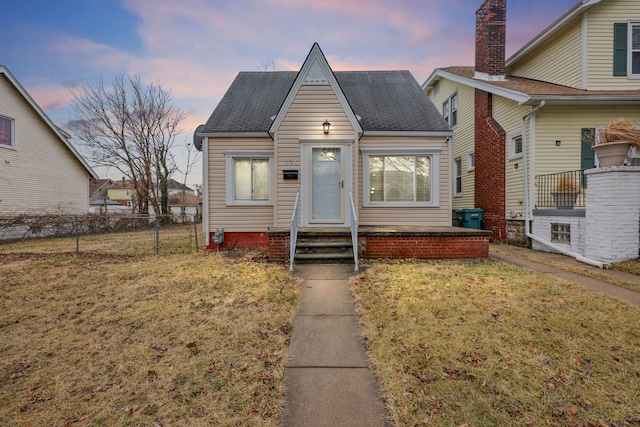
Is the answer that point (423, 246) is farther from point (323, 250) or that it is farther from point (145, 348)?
point (145, 348)

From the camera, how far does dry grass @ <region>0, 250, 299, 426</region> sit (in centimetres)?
233

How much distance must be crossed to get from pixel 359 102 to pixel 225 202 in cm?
609

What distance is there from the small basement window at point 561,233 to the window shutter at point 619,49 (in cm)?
568

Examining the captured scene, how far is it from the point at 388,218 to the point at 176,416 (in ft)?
26.3

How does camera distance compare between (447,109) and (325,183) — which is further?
(447,109)

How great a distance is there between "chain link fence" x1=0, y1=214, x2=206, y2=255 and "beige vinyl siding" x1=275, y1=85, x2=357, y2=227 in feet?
12.3

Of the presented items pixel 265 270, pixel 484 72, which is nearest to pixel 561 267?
pixel 265 270

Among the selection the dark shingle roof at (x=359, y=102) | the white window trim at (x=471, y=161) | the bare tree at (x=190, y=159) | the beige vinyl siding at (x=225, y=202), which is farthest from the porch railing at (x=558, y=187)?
the bare tree at (x=190, y=159)

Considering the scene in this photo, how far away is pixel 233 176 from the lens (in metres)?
9.49

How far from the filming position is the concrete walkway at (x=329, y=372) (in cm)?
225

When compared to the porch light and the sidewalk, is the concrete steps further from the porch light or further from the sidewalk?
the sidewalk

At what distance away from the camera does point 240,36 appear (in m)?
15.8

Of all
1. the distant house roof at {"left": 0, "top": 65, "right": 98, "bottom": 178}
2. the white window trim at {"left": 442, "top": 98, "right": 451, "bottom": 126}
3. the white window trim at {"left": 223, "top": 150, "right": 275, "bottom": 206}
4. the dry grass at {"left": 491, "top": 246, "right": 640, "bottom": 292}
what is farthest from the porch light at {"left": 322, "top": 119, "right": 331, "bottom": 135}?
the distant house roof at {"left": 0, "top": 65, "right": 98, "bottom": 178}

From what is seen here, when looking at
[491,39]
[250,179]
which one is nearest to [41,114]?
[250,179]
